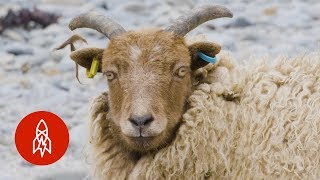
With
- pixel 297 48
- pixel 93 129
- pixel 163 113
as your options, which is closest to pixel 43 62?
pixel 297 48

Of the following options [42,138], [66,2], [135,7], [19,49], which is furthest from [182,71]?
[66,2]

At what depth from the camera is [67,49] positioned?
36.5 ft

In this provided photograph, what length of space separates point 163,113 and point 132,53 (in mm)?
479

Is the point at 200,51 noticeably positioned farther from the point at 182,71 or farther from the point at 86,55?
the point at 86,55

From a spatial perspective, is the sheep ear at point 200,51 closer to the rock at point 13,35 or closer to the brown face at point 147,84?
the brown face at point 147,84

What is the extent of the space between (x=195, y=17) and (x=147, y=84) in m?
0.74

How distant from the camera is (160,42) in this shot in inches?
217

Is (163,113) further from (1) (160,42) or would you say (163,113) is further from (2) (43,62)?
(2) (43,62)

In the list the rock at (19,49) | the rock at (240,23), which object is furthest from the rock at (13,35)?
the rock at (240,23)

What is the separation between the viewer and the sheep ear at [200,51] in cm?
562

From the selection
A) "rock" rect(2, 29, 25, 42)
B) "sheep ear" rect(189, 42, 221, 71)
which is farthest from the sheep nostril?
"rock" rect(2, 29, 25, 42)

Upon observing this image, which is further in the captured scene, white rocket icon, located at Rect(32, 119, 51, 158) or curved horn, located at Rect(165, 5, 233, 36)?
white rocket icon, located at Rect(32, 119, 51, 158)

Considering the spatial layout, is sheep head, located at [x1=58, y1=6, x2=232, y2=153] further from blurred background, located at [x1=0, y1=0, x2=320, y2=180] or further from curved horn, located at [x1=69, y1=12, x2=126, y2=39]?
blurred background, located at [x1=0, y1=0, x2=320, y2=180]

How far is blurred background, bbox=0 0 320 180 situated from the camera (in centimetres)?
805
